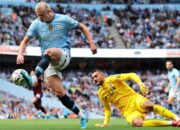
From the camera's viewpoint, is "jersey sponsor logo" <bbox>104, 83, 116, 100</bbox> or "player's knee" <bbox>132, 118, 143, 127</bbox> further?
"jersey sponsor logo" <bbox>104, 83, 116, 100</bbox>

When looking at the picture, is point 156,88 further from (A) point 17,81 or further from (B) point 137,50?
(A) point 17,81

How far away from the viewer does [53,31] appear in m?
11.7

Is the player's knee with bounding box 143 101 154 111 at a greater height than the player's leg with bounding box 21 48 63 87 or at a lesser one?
lesser

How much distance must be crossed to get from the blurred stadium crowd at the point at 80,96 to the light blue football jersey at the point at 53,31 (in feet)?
57.8

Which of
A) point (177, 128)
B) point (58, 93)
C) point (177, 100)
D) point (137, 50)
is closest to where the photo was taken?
point (177, 128)

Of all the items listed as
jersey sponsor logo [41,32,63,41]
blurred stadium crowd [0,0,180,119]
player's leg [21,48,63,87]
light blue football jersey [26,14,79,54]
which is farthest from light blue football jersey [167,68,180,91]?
blurred stadium crowd [0,0,180,119]

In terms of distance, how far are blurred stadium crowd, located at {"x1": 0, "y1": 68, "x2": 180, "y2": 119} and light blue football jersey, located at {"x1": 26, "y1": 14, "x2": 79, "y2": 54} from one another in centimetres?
1761

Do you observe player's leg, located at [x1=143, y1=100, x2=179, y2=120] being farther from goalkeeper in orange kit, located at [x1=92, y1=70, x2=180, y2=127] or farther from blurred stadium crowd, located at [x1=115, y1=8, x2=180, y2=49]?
blurred stadium crowd, located at [x1=115, y1=8, x2=180, y2=49]

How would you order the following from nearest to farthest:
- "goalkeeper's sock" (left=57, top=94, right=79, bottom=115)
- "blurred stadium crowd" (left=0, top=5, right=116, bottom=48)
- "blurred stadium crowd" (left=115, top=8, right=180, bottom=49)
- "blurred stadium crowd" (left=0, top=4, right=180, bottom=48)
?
"goalkeeper's sock" (left=57, top=94, right=79, bottom=115), "blurred stadium crowd" (left=0, top=5, right=116, bottom=48), "blurred stadium crowd" (left=0, top=4, right=180, bottom=48), "blurred stadium crowd" (left=115, top=8, right=180, bottom=49)

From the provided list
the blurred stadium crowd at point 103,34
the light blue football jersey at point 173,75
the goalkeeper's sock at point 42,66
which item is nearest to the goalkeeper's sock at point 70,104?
the goalkeeper's sock at point 42,66

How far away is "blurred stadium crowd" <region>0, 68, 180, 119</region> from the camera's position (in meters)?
31.0

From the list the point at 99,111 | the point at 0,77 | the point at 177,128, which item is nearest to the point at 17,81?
the point at 177,128

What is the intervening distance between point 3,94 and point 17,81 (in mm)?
25854

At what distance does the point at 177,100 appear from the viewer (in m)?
34.6
